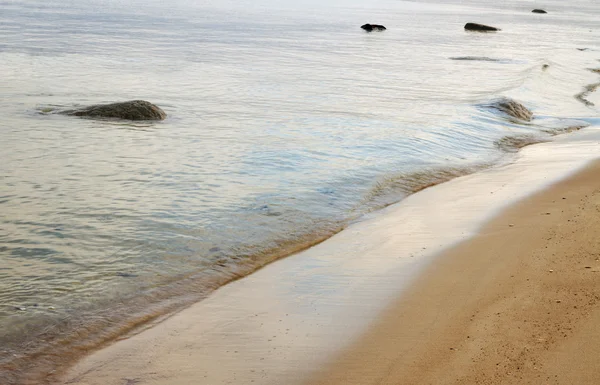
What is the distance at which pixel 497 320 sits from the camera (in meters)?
5.12

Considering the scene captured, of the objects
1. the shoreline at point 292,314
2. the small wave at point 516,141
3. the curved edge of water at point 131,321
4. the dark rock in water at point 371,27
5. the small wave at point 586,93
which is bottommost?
the curved edge of water at point 131,321

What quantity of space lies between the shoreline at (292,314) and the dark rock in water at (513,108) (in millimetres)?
7409

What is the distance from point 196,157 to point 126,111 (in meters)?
3.19

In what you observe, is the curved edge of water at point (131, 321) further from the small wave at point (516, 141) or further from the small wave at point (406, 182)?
the small wave at point (516, 141)

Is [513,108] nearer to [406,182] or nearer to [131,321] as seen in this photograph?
[406,182]

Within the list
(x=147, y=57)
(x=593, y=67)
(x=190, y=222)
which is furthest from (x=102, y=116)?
(x=593, y=67)

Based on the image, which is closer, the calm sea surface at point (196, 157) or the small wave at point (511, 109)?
the calm sea surface at point (196, 157)

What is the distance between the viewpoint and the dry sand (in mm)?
4402

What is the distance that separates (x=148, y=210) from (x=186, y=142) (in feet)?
11.7

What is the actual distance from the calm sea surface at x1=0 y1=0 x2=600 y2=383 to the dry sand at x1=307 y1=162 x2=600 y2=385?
163 cm

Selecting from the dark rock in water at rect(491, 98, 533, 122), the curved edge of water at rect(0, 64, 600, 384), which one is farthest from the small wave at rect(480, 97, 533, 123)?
the curved edge of water at rect(0, 64, 600, 384)

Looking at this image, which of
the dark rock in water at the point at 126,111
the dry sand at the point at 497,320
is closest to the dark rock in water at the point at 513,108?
the dark rock in water at the point at 126,111

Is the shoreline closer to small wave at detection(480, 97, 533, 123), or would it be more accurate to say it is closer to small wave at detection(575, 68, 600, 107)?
small wave at detection(480, 97, 533, 123)

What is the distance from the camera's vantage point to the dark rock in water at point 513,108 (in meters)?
15.2
